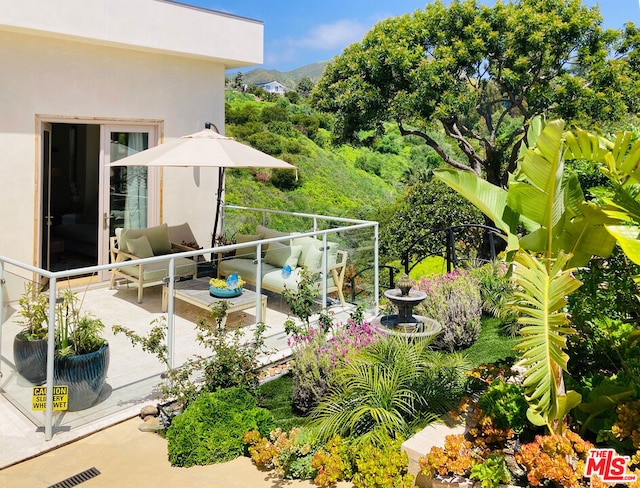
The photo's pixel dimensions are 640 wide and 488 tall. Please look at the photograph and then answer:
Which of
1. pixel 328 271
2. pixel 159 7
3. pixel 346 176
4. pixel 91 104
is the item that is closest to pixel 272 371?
pixel 328 271

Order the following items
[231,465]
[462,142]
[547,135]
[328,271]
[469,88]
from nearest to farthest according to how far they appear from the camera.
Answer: [547,135] → [231,465] → [328,271] → [469,88] → [462,142]

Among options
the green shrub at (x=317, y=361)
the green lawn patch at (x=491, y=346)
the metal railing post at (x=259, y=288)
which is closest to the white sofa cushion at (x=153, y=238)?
the metal railing post at (x=259, y=288)

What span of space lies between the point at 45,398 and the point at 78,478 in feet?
2.85

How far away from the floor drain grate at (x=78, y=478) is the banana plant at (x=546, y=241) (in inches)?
128

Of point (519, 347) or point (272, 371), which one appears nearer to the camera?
point (519, 347)

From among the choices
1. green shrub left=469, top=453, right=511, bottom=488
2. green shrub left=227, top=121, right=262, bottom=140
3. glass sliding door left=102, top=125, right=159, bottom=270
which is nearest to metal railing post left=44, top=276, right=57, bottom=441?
green shrub left=469, top=453, right=511, bottom=488

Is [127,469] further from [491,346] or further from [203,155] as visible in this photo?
[491,346]

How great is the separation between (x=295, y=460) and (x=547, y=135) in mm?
2946

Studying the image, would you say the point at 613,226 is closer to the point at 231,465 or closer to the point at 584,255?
the point at 584,255

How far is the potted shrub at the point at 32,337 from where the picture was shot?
5.00 m

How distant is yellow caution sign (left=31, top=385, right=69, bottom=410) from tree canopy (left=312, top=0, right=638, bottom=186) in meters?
10.3

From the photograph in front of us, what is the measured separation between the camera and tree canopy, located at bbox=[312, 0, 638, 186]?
42.4 ft

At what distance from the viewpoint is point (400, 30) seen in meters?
14.2

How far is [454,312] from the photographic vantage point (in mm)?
7242
